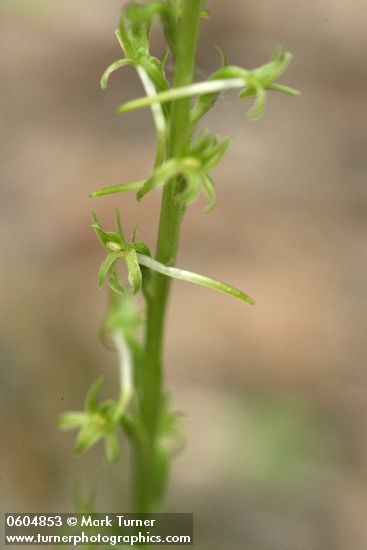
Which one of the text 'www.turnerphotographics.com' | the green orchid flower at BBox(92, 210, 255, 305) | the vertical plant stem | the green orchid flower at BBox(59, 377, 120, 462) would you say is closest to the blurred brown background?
the text 'www.turnerphotographics.com'

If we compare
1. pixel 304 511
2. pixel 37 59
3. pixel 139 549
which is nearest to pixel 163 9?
pixel 139 549

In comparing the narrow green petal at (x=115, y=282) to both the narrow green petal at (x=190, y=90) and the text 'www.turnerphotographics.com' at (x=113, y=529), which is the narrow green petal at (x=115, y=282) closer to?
the narrow green petal at (x=190, y=90)

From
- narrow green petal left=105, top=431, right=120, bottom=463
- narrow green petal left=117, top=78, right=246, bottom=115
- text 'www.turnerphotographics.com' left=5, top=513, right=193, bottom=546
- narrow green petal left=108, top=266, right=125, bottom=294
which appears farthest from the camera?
text 'www.turnerphotographics.com' left=5, top=513, right=193, bottom=546

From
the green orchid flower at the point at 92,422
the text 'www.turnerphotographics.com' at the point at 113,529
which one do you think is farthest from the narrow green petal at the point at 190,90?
the text 'www.turnerphotographics.com' at the point at 113,529

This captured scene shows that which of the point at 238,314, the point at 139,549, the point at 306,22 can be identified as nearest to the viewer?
the point at 139,549

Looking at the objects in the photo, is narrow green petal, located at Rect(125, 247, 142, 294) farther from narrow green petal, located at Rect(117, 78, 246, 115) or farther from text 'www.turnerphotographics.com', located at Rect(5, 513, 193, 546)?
text 'www.turnerphotographics.com', located at Rect(5, 513, 193, 546)

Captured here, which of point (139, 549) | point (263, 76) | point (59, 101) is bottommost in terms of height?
point (139, 549)

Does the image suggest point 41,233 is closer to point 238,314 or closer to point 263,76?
point 238,314
